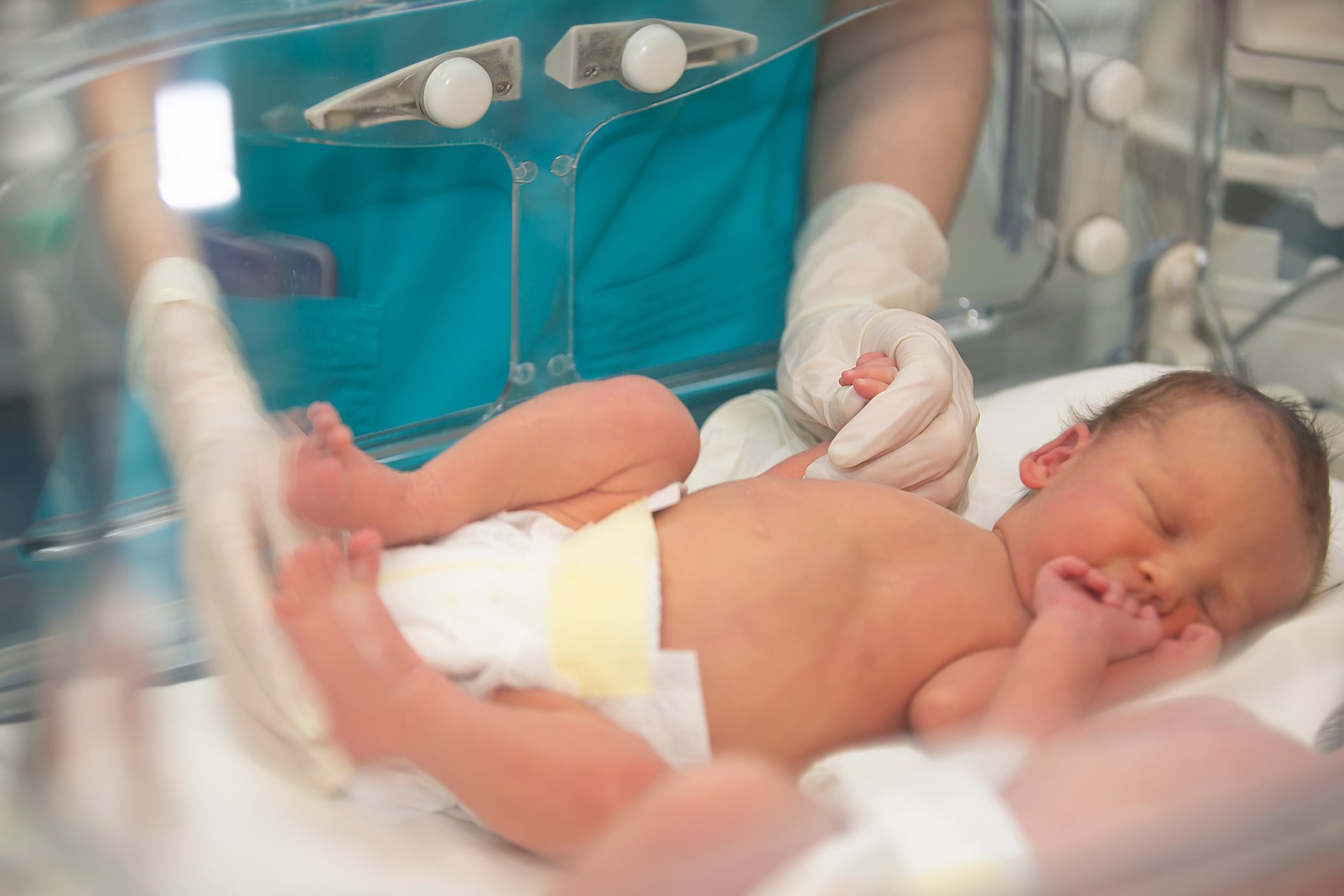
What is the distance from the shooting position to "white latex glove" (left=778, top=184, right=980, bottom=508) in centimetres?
94

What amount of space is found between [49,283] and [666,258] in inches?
21.9

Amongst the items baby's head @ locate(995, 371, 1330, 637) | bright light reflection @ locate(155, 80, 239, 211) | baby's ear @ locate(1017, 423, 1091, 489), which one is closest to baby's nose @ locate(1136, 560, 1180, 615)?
baby's head @ locate(995, 371, 1330, 637)

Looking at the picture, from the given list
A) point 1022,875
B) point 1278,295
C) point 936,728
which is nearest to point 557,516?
point 936,728

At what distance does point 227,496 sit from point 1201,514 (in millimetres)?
680

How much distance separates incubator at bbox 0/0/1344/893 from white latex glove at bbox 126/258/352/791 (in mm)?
17

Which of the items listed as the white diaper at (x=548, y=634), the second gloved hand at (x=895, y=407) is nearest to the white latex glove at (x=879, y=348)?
the second gloved hand at (x=895, y=407)

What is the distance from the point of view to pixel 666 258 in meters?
1.18

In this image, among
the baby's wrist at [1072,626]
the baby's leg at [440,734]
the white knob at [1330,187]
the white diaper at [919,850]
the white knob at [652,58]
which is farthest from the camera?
the white knob at [1330,187]

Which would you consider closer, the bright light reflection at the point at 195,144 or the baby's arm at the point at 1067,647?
the baby's arm at the point at 1067,647

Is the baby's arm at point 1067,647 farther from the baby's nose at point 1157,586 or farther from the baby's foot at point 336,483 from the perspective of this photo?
the baby's foot at point 336,483

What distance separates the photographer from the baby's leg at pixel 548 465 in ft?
2.63

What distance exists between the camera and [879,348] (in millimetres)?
1032

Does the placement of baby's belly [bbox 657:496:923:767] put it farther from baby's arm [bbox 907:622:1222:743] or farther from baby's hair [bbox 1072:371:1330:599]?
baby's hair [bbox 1072:371:1330:599]

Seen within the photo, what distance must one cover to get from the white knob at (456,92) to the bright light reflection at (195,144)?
0.51 ft
